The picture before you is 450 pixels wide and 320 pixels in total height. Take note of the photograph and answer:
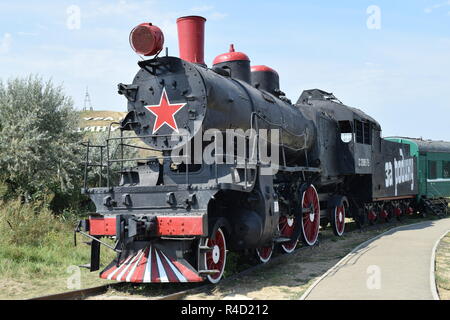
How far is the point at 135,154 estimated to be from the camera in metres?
14.5

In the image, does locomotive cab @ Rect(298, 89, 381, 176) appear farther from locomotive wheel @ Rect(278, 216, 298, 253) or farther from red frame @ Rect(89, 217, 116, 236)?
red frame @ Rect(89, 217, 116, 236)

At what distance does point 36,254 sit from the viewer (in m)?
7.97

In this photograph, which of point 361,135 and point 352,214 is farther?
point 352,214

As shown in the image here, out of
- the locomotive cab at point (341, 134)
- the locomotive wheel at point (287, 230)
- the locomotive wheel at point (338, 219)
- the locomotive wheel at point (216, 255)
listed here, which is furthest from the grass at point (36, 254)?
the locomotive cab at point (341, 134)

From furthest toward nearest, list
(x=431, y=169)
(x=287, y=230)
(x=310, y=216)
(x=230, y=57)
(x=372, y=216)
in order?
(x=431, y=169), (x=372, y=216), (x=310, y=216), (x=287, y=230), (x=230, y=57)

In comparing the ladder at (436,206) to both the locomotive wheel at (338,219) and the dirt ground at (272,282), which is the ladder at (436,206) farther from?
the dirt ground at (272,282)

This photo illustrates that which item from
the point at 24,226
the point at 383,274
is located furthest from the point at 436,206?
the point at 24,226

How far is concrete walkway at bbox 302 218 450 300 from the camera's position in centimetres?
562

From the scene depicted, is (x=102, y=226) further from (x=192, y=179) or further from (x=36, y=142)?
(x=36, y=142)

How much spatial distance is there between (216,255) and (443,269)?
388 centimetres

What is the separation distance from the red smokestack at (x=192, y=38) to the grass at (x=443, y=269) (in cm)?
492
